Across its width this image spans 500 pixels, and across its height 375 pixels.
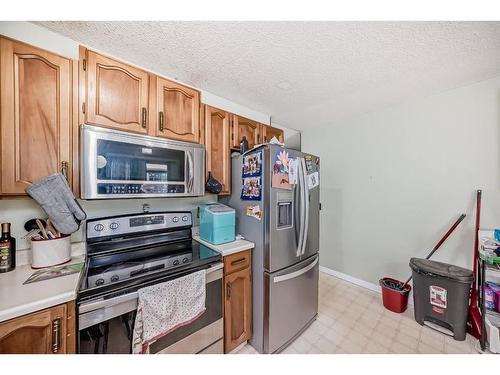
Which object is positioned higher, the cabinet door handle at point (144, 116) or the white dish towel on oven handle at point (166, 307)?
the cabinet door handle at point (144, 116)

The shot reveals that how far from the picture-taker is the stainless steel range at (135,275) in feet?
2.87

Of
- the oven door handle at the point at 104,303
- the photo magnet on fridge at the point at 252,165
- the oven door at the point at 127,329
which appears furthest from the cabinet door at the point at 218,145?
the oven door handle at the point at 104,303

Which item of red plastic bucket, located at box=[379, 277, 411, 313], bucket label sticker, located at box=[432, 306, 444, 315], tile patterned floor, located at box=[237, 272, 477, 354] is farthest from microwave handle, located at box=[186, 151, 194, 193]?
bucket label sticker, located at box=[432, 306, 444, 315]

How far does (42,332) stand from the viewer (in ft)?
2.51

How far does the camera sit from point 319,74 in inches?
61.9

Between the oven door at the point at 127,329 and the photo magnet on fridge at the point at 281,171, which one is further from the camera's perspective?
the photo magnet on fridge at the point at 281,171

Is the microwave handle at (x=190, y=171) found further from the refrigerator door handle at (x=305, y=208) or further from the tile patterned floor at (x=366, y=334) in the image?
the tile patterned floor at (x=366, y=334)

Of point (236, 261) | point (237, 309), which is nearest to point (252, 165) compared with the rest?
point (236, 261)

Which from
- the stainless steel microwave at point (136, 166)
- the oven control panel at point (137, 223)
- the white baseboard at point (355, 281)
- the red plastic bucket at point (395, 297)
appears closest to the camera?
the stainless steel microwave at point (136, 166)

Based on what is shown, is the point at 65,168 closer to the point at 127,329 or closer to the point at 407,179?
the point at 127,329

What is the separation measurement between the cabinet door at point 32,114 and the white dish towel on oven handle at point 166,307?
2.74 ft

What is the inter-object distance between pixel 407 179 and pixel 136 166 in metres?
2.66

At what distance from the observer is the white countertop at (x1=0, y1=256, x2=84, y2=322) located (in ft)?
2.34

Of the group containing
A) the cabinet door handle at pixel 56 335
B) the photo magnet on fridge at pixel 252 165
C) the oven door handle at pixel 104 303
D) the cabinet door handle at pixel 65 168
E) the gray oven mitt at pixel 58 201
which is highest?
the photo magnet on fridge at pixel 252 165
